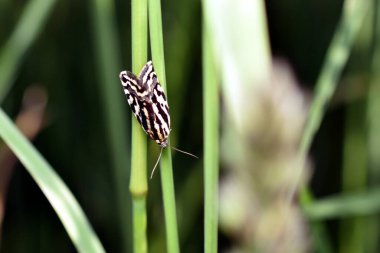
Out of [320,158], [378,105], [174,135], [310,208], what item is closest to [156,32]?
[310,208]

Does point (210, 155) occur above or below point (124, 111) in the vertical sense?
above

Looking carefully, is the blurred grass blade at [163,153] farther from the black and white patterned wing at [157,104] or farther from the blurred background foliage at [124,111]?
the blurred background foliage at [124,111]

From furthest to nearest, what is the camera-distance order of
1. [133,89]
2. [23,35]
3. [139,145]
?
[23,35], [133,89], [139,145]

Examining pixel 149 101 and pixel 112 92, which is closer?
pixel 149 101

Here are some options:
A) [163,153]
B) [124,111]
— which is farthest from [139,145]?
[124,111]

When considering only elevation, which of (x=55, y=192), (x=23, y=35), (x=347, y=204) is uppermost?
(x=23, y=35)

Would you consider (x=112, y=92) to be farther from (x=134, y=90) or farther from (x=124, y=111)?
(x=134, y=90)
